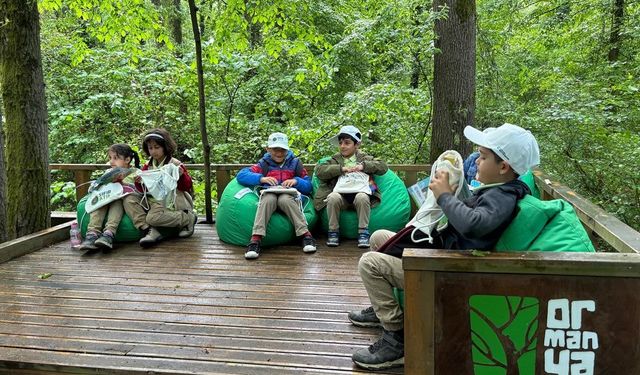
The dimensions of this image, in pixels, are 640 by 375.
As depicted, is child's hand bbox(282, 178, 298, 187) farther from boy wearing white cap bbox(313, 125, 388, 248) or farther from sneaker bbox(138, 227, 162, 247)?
sneaker bbox(138, 227, 162, 247)

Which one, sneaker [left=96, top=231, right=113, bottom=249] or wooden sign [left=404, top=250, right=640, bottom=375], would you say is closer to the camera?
wooden sign [left=404, top=250, right=640, bottom=375]

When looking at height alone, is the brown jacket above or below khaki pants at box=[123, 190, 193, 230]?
above

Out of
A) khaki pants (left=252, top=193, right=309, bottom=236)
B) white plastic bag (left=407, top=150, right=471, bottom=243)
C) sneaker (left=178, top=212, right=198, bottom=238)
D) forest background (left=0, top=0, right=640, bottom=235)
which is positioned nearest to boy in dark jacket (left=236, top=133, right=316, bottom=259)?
khaki pants (left=252, top=193, right=309, bottom=236)

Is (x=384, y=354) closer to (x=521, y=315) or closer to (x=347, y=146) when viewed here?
(x=521, y=315)

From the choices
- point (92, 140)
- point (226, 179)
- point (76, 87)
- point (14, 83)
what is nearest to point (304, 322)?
point (226, 179)

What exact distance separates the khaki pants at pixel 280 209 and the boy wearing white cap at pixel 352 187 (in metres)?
0.31

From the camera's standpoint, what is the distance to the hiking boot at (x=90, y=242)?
14.2 ft

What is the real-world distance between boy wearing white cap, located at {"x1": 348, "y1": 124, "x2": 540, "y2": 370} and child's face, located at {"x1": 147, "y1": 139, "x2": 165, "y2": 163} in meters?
3.05

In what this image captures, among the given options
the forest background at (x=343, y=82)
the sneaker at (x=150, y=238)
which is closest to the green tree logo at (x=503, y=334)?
the sneaker at (x=150, y=238)

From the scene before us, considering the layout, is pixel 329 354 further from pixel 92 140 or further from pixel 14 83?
pixel 92 140

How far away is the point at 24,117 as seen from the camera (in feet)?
15.1

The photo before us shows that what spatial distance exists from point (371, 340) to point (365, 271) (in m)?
0.44

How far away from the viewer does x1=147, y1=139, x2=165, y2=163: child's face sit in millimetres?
4699

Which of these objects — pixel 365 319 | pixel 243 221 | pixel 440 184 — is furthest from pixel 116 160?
pixel 440 184
